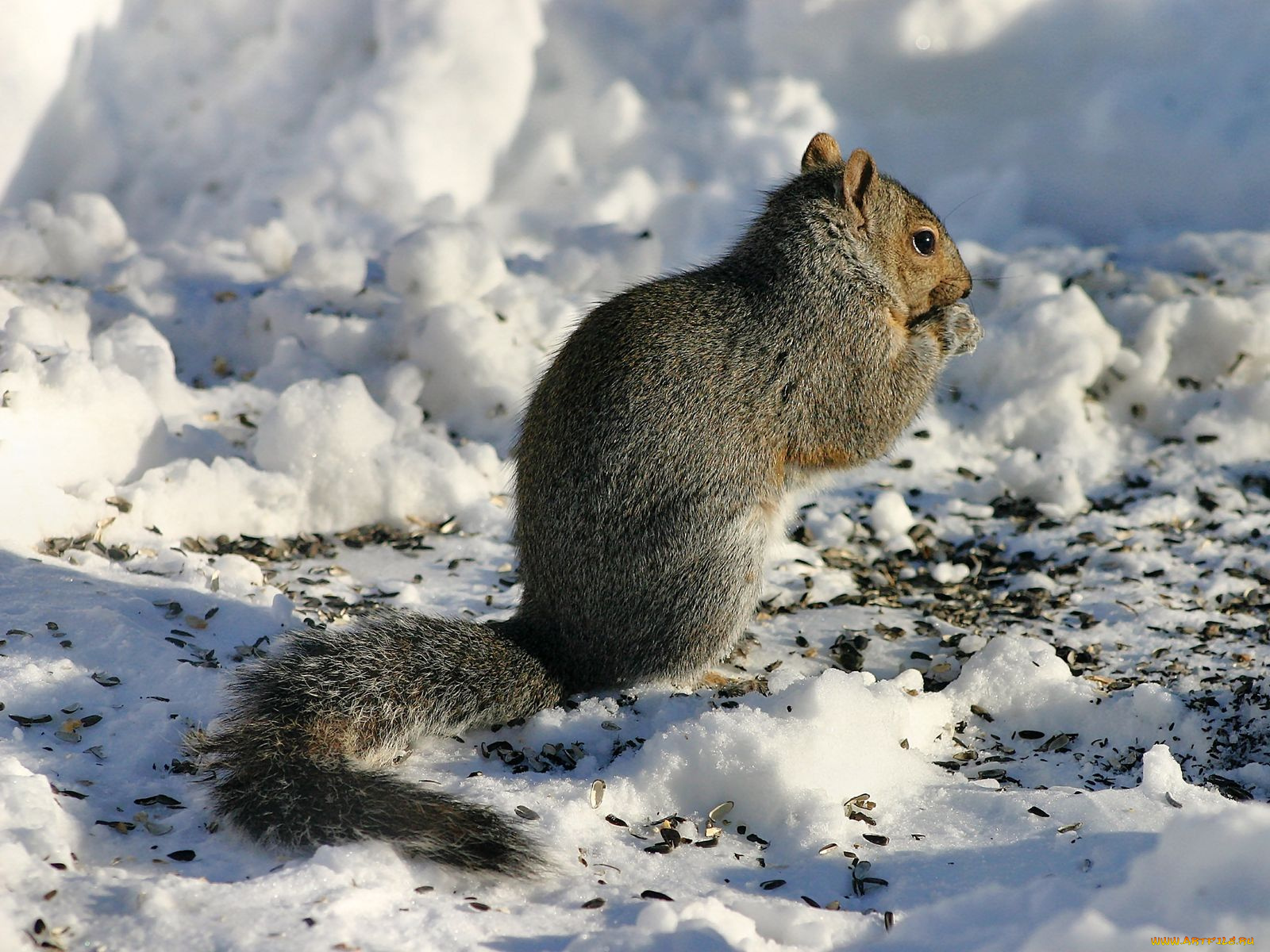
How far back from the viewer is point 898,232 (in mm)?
3824

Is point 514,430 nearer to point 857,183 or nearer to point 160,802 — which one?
point 857,183

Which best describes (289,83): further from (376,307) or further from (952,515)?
(952,515)

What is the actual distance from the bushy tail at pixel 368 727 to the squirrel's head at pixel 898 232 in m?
1.68

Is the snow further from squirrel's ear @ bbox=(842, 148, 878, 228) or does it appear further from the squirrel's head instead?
squirrel's ear @ bbox=(842, 148, 878, 228)

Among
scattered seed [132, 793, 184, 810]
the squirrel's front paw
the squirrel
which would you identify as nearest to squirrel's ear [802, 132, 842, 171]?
the squirrel

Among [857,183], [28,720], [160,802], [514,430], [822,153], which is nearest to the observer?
[160,802]

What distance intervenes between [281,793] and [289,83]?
199 inches

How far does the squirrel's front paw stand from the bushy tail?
1.67m

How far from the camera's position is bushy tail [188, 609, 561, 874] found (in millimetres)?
2430

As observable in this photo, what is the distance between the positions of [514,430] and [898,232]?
1.82 m

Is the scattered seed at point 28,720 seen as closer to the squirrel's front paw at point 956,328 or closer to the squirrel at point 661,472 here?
the squirrel at point 661,472

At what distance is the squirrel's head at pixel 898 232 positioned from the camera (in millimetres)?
3752

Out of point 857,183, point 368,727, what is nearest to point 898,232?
point 857,183

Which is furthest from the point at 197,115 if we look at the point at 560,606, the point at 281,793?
the point at 281,793
